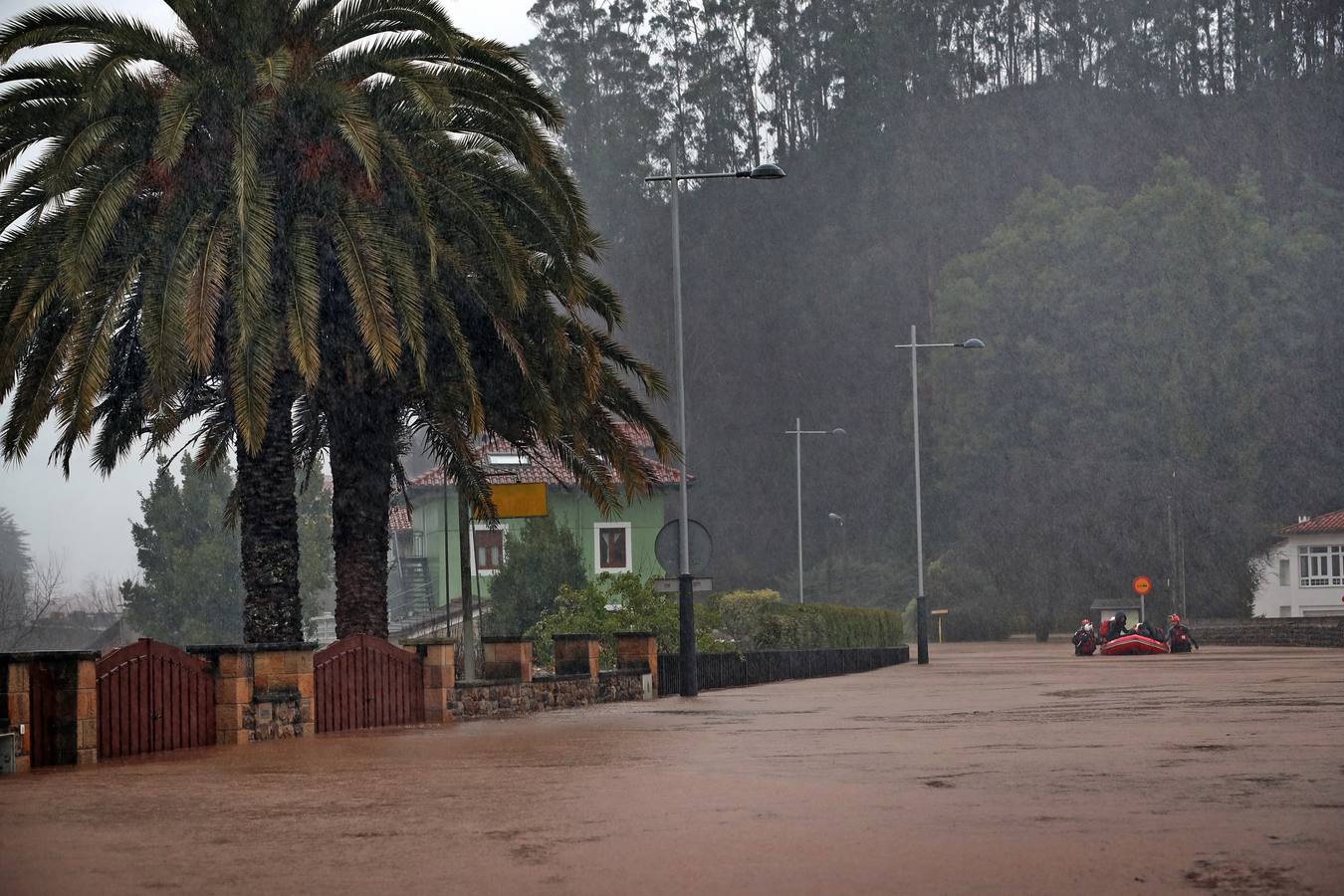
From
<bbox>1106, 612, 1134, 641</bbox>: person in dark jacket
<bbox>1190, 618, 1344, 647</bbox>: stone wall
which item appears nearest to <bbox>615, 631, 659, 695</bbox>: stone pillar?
<bbox>1106, 612, 1134, 641</bbox>: person in dark jacket

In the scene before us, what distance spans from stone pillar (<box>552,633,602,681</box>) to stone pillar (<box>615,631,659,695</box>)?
2.58 metres

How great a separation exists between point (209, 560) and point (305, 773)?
54704mm

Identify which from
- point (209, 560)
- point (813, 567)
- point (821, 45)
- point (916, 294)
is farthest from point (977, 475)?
point (209, 560)

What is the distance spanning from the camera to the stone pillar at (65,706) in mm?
14867

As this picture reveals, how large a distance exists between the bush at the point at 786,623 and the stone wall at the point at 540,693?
38.8ft

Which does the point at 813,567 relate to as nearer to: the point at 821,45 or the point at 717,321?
the point at 717,321

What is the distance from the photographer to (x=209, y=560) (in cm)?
6575

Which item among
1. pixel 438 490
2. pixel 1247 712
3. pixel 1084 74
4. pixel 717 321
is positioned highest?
pixel 1084 74

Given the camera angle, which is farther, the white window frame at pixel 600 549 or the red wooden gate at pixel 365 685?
the white window frame at pixel 600 549

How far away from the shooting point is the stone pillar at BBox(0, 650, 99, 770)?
585 inches

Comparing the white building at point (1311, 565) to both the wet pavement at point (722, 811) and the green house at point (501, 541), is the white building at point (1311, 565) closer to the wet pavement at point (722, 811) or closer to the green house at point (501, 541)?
the green house at point (501, 541)

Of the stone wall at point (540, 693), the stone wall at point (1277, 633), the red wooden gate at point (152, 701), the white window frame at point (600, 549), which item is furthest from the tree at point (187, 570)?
the red wooden gate at point (152, 701)

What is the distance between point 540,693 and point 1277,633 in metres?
48.6

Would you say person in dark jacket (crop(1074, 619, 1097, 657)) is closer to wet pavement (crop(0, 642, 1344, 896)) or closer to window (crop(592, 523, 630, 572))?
window (crop(592, 523, 630, 572))
